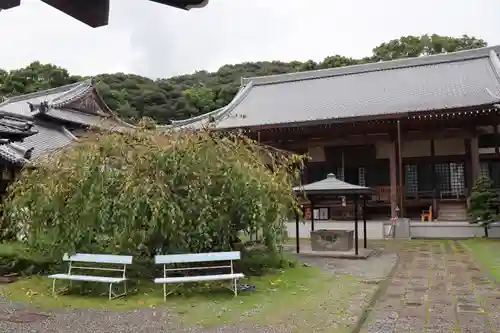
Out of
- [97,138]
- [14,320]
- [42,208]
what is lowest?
[14,320]

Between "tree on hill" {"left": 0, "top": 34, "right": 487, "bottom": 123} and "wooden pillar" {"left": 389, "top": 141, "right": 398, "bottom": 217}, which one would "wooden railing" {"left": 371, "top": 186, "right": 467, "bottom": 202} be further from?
"tree on hill" {"left": 0, "top": 34, "right": 487, "bottom": 123}

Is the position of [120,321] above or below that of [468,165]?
below

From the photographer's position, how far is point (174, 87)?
59.5 meters

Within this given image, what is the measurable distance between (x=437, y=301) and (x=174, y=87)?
Result: 5546cm

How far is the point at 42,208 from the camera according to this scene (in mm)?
8484

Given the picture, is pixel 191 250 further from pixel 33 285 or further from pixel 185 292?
pixel 33 285

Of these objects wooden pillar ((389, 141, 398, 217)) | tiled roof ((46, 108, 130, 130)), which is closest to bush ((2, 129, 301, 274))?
wooden pillar ((389, 141, 398, 217))

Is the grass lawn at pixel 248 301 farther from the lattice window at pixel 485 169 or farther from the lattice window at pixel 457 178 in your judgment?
the lattice window at pixel 485 169

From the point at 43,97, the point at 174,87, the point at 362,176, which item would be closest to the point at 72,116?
the point at 43,97

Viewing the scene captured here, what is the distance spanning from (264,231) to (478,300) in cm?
377

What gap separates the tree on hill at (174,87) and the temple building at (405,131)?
17634mm

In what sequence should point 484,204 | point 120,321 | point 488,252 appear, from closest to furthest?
point 120,321 < point 488,252 < point 484,204

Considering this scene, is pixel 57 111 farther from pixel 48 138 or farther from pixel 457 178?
pixel 457 178

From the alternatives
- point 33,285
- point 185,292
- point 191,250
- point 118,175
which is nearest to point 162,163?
point 118,175
